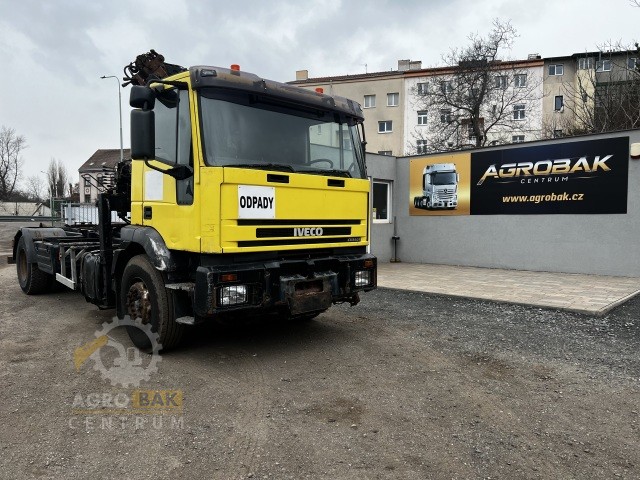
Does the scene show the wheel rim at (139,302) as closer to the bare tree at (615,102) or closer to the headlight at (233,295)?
the headlight at (233,295)

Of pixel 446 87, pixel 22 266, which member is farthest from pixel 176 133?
pixel 446 87

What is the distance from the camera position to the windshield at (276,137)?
441cm

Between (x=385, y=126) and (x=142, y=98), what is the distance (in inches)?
1663

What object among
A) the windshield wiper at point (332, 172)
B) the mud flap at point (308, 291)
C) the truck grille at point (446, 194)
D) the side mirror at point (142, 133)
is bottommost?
the mud flap at point (308, 291)

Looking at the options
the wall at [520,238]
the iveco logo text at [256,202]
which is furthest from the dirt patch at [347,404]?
the wall at [520,238]

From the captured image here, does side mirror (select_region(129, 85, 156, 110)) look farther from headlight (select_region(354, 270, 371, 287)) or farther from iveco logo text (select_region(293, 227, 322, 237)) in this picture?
headlight (select_region(354, 270, 371, 287))

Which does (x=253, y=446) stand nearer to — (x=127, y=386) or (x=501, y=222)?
(x=127, y=386)

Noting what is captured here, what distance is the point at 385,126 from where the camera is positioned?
147 ft

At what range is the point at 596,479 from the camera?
2730mm

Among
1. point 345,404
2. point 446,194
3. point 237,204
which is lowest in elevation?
point 345,404

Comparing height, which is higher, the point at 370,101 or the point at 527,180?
the point at 370,101

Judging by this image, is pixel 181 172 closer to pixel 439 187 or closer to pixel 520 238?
pixel 520 238

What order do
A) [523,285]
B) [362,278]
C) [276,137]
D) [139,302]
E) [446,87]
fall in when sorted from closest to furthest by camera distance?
[276,137], [139,302], [362,278], [523,285], [446,87]

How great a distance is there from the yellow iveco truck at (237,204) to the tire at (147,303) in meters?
0.01
